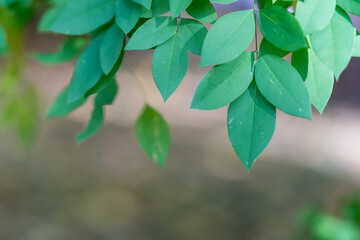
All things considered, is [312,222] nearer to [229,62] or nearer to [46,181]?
[229,62]

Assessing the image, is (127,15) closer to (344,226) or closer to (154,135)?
(154,135)

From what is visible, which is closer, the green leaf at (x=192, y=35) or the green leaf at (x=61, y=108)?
the green leaf at (x=192, y=35)

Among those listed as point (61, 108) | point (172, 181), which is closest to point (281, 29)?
point (61, 108)

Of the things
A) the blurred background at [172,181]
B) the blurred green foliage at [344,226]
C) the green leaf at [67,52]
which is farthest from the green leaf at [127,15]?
the blurred background at [172,181]

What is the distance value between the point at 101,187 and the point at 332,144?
7.08 feet

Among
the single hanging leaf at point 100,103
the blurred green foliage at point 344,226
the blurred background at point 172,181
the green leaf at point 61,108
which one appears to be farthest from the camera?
the blurred background at point 172,181

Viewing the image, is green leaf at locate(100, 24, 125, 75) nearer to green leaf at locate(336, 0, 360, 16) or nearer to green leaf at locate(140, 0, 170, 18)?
green leaf at locate(140, 0, 170, 18)

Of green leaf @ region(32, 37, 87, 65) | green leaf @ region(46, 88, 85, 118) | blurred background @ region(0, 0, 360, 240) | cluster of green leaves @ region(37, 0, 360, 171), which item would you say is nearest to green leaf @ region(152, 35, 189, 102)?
cluster of green leaves @ region(37, 0, 360, 171)

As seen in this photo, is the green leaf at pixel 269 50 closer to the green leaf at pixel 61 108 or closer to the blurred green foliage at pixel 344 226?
the green leaf at pixel 61 108

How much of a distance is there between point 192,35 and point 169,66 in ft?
0.16

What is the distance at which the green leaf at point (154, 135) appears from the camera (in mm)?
627

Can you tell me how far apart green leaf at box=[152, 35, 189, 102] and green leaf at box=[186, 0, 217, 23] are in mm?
37

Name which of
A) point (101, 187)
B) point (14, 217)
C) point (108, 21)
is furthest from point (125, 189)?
point (108, 21)

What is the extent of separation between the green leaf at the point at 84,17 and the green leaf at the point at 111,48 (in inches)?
1.3
